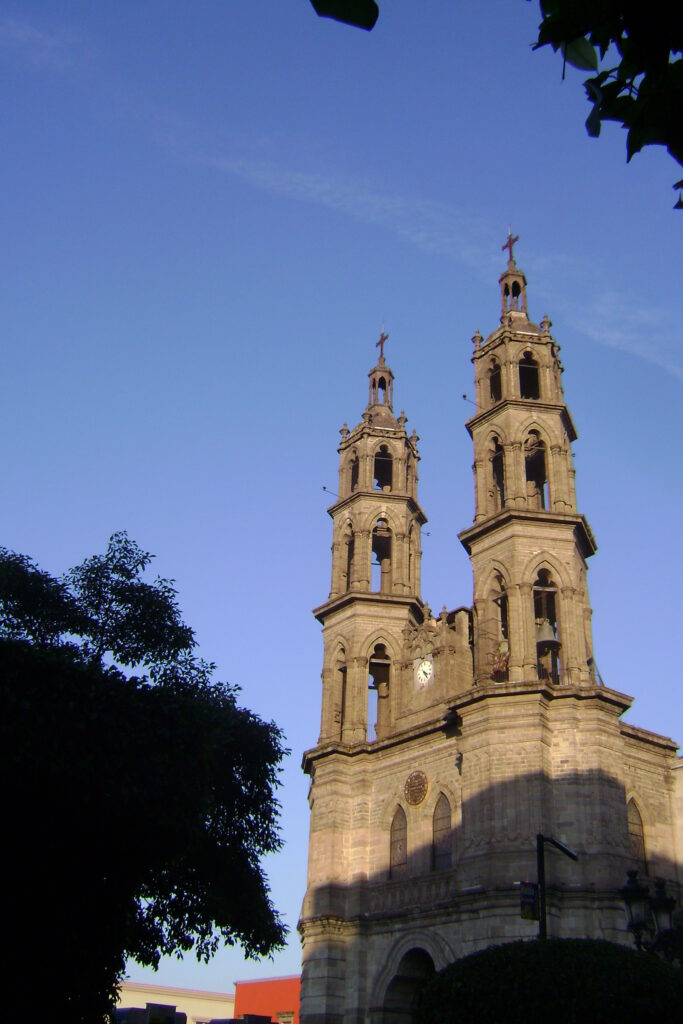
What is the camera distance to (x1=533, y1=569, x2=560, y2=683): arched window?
3195 cm

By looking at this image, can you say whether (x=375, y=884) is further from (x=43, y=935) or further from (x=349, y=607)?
(x=43, y=935)

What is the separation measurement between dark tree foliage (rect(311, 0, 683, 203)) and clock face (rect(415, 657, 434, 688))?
30.5 metres

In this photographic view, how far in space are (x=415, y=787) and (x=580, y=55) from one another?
29.6 m

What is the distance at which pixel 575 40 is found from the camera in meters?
4.52

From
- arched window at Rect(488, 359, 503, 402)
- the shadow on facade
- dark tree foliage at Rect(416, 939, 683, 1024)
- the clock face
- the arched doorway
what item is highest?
arched window at Rect(488, 359, 503, 402)

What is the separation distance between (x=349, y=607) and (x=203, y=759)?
16.2 m

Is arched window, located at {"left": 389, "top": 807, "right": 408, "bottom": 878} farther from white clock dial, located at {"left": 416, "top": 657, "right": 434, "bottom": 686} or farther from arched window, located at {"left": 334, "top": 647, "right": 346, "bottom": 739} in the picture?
white clock dial, located at {"left": 416, "top": 657, "right": 434, "bottom": 686}

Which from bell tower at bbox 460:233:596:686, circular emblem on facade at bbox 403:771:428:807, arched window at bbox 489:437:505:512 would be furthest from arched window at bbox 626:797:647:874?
arched window at bbox 489:437:505:512

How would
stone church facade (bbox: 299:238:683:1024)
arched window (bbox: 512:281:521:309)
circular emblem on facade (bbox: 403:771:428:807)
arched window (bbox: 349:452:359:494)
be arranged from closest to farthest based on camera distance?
stone church facade (bbox: 299:238:683:1024) < circular emblem on facade (bbox: 403:771:428:807) < arched window (bbox: 349:452:359:494) < arched window (bbox: 512:281:521:309)

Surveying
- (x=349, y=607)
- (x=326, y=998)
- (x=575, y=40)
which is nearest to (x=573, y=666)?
(x=349, y=607)

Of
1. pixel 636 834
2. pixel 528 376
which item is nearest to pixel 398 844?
pixel 636 834

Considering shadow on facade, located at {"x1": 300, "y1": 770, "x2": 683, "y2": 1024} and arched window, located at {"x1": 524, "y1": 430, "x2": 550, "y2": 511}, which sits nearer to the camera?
shadow on facade, located at {"x1": 300, "y1": 770, "x2": 683, "y2": 1024}

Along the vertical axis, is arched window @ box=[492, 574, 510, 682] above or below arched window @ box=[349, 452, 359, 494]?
below

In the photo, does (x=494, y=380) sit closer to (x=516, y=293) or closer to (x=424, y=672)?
(x=516, y=293)
